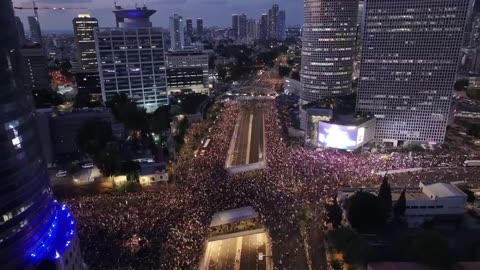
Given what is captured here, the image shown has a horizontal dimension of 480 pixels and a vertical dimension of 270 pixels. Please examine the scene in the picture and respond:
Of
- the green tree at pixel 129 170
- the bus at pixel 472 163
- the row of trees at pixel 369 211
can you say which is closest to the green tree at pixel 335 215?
the row of trees at pixel 369 211

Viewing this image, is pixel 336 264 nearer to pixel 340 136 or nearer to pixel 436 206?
pixel 436 206

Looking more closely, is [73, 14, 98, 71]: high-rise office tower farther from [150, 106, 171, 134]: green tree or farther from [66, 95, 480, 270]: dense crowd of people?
[66, 95, 480, 270]: dense crowd of people

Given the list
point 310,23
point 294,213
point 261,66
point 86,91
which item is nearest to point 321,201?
point 294,213

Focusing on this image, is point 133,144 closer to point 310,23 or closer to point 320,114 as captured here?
point 320,114

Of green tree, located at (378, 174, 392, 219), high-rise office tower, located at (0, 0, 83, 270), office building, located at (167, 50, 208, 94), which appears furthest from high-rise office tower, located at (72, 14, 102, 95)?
green tree, located at (378, 174, 392, 219)

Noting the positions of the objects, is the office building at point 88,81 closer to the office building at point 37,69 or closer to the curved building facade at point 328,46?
the office building at point 37,69
